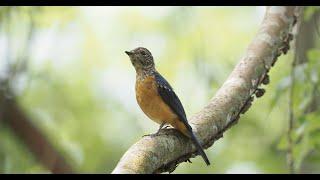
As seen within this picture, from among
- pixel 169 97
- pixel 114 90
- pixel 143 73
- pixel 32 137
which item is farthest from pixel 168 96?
pixel 114 90

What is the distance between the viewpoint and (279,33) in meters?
4.73

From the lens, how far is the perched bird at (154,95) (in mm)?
4086

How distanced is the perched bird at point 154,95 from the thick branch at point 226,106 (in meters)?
0.27

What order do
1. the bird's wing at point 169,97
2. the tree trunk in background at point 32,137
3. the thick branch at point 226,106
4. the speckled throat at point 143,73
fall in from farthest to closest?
1. the tree trunk in background at point 32,137
2. the speckled throat at point 143,73
3. the bird's wing at point 169,97
4. the thick branch at point 226,106

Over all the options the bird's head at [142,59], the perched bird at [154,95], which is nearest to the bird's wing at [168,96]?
the perched bird at [154,95]

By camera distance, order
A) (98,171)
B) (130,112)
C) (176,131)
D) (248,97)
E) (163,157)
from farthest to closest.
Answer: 1. (130,112)
2. (98,171)
3. (248,97)
4. (176,131)
5. (163,157)

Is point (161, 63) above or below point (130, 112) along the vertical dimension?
above

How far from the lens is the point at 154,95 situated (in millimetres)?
4172

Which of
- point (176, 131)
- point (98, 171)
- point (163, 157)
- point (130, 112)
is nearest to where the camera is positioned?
point (163, 157)

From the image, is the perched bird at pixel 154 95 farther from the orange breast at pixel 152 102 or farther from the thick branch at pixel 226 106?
the thick branch at pixel 226 106

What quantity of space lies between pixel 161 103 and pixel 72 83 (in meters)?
5.67

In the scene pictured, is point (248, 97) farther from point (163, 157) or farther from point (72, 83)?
point (72, 83)

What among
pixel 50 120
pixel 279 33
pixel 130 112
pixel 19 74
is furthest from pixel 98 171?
pixel 279 33

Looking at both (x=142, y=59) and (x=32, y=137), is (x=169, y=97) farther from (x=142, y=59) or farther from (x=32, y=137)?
(x=32, y=137)
